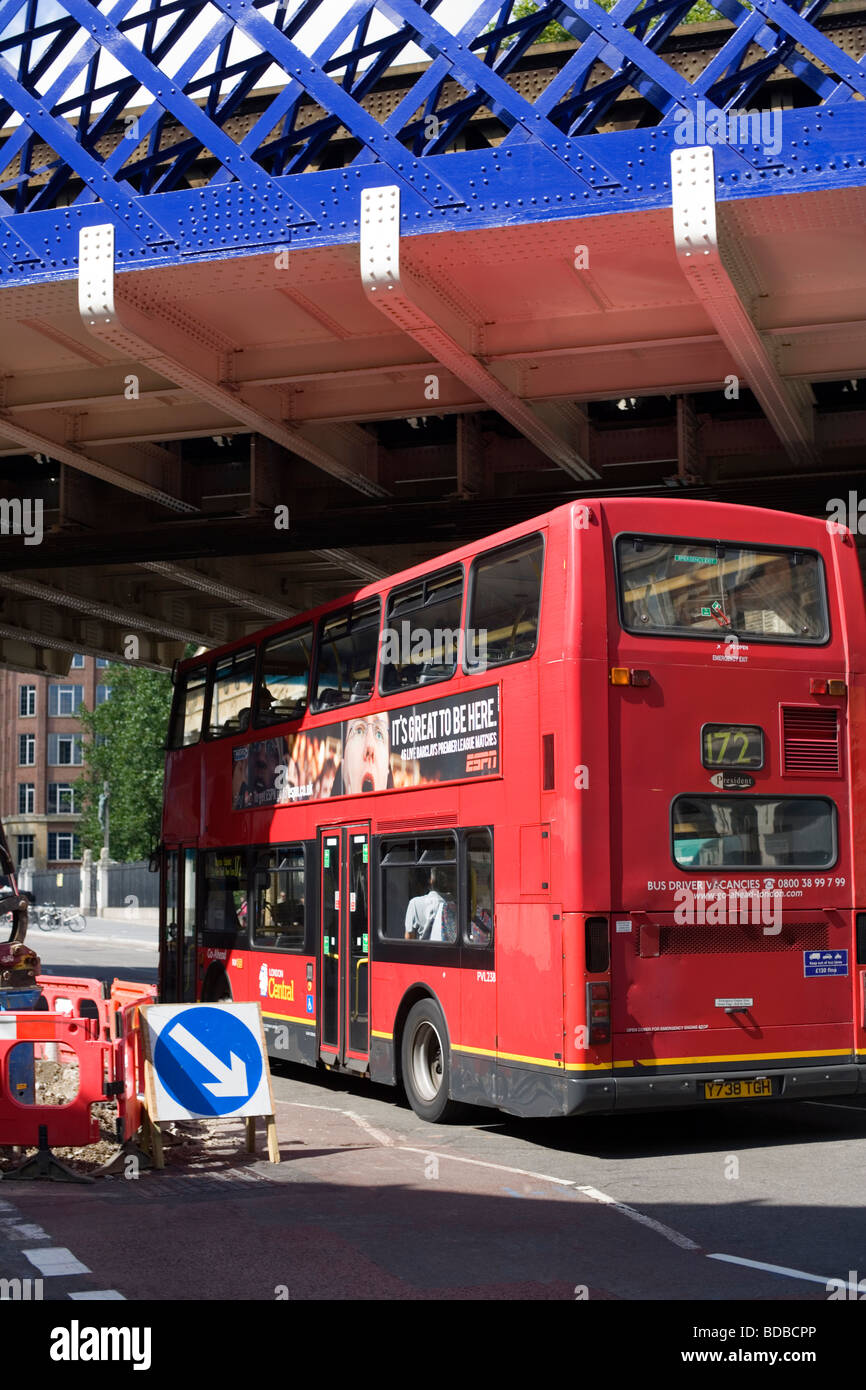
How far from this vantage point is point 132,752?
75.9 metres

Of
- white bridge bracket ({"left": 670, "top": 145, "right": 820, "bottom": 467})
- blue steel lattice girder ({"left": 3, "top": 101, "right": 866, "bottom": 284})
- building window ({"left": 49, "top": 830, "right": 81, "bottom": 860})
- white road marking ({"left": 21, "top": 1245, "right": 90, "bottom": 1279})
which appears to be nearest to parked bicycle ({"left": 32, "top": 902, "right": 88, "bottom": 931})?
building window ({"left": 49, "top": 830, "right": 81, "bottom": 860})

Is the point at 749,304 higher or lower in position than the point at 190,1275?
higher

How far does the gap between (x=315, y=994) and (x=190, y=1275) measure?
7582 mm

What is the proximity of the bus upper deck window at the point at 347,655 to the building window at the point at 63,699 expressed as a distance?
280 feet

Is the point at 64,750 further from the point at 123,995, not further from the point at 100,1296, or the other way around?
the point at 100,1296

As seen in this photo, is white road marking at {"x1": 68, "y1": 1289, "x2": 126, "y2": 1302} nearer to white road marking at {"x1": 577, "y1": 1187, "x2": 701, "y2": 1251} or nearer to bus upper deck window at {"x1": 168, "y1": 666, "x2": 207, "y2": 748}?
white road marking at {"x1": 577, "y1": 1187, "x2": 701, "y2": 1251}

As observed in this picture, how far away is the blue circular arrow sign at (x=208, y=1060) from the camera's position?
32.2 feet

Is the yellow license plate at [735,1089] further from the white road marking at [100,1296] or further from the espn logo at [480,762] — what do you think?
the white road marking at [100,1296]

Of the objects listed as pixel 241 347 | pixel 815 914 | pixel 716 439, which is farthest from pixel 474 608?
pixel 716 439

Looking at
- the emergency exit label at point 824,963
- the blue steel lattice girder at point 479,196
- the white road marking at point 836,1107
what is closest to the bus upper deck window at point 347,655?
the blue steel lattice girder at point 479,196

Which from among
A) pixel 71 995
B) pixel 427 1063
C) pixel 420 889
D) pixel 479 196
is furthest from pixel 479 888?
pixel 479 196
